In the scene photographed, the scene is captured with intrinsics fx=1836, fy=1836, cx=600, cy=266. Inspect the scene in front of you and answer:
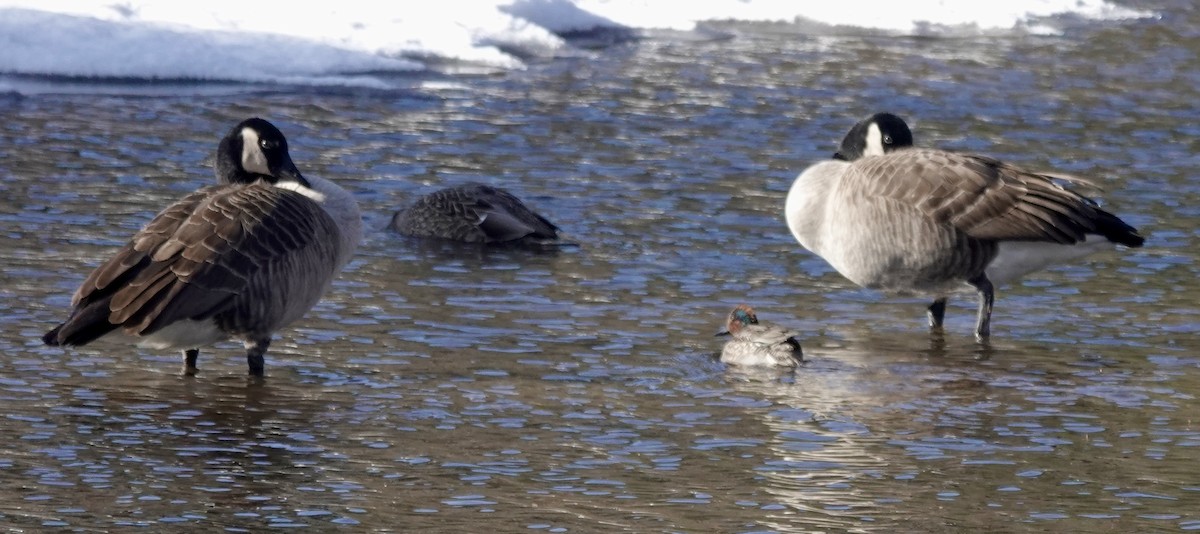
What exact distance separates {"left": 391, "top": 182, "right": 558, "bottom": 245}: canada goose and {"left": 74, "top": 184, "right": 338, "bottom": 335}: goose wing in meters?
3.41

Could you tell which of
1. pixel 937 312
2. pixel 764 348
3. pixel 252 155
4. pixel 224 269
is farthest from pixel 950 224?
pixel 224 269

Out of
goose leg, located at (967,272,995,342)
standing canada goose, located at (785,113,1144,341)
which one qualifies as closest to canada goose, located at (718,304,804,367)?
standing canada goose, located at (785,113,1144,341)

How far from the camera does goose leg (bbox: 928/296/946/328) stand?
10500mm

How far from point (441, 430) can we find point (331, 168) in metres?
7.18

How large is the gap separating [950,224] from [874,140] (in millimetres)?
1016

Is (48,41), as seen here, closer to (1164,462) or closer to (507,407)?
(507,407)

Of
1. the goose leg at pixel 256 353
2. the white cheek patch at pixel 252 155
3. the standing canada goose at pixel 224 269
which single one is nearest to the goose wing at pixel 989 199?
the standing canada goose at pixel 224 269

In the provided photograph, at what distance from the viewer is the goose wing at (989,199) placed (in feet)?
32.9

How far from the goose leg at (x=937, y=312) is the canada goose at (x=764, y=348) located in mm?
1452

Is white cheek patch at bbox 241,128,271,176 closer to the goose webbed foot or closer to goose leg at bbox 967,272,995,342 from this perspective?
the goose webbed foot

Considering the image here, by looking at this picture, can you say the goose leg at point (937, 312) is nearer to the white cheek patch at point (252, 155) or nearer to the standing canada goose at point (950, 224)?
the standing canada goose at point (950, 224)

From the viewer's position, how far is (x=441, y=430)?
7.86 metres

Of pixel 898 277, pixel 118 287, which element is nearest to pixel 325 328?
pixel 118 287

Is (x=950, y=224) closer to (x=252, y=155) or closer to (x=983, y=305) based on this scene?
(x=983, y=305)
